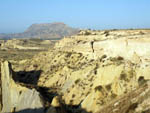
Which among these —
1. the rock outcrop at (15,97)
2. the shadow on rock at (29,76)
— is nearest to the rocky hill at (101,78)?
the shadow on rock at (29,76)

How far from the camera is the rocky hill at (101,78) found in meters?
17.2

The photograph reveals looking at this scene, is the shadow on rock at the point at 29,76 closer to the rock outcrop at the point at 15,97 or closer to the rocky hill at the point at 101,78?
the rocky hill at the point at 101,78

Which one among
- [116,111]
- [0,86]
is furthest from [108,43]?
[116,111]

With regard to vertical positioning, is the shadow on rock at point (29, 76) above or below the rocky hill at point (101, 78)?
below

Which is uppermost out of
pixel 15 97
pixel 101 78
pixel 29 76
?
pixel 101 78

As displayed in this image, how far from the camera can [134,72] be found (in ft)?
74.9

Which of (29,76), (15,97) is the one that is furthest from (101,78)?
(29,76)

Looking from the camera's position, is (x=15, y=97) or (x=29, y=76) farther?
(x=29, y=76)

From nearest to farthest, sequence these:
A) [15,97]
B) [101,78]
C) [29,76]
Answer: [15,97]
[101,78]
[29,76]

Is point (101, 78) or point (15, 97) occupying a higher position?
point (101, 78)

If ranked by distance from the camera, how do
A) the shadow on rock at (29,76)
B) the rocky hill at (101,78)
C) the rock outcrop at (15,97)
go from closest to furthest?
the rocky hill at (101,78) → the rock outcrop at (15,97) → the shadow on rock at (29,76)

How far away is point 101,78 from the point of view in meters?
25.2

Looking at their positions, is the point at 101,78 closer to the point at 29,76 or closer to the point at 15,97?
the point at 15,97

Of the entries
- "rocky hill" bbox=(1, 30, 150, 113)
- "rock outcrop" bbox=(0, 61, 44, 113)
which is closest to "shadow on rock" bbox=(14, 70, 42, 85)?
"rocky hill" bbox=(1, 30, 150, 113)
